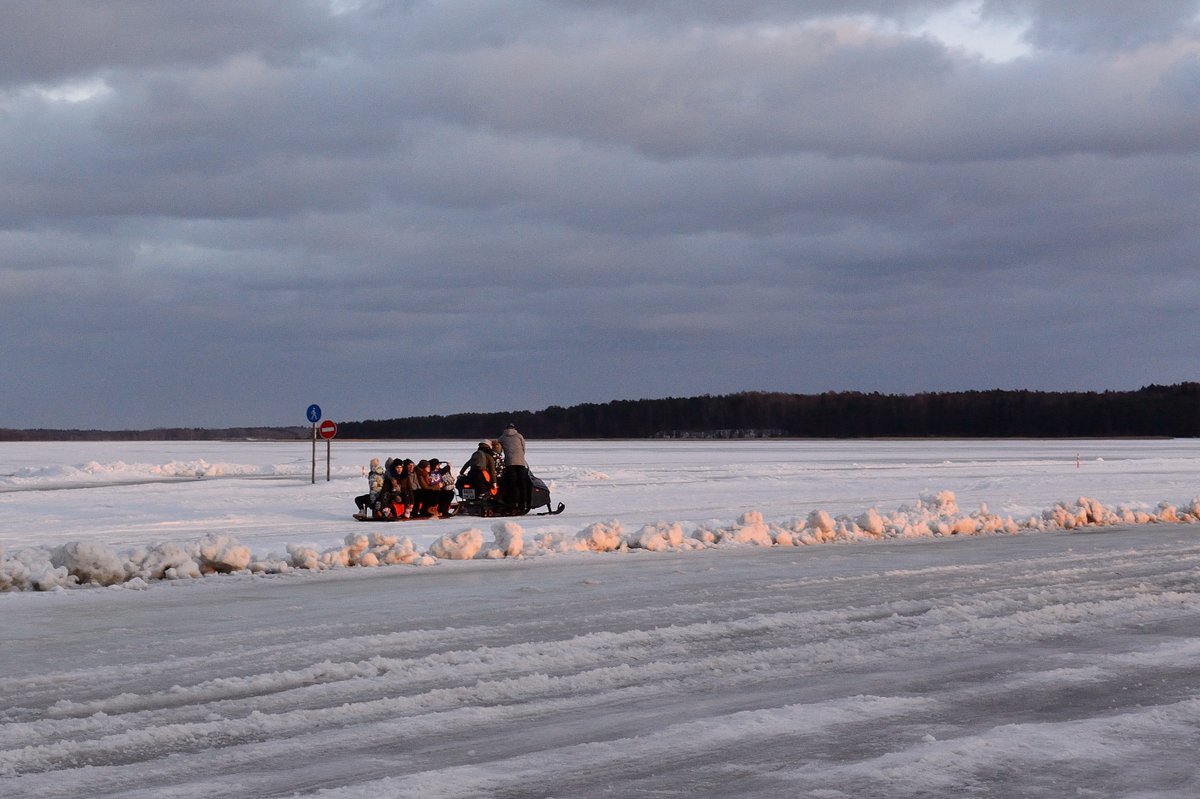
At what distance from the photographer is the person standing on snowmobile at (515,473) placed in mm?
24422

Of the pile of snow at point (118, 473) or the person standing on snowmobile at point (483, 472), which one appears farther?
the pile of snow at point (118, 473)

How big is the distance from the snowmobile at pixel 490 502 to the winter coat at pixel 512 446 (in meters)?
0.68

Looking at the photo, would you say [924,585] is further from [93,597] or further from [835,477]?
[835,477]

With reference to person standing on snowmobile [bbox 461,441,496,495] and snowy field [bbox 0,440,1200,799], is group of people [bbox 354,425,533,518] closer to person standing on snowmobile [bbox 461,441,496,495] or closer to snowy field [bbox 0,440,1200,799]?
person standing on snowmobile [bbox 461,441,496,495]

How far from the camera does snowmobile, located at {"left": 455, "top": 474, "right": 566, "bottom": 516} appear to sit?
989 inches

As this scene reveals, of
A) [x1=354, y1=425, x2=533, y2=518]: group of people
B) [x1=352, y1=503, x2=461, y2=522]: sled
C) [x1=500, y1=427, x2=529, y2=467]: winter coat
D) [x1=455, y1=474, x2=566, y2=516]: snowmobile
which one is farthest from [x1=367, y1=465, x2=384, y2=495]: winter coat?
[x1=500, y1=427, x2=529, y2=467]: winter coat

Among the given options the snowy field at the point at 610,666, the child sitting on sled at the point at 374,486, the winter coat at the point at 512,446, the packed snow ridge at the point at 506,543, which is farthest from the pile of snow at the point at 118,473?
the packed snow ridge at the point at 506,543

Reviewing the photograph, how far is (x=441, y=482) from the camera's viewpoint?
2484cm

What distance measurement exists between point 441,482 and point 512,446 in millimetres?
1636

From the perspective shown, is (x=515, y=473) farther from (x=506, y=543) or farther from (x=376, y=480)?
(x=506, y=543)

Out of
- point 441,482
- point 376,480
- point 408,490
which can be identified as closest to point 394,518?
point 408,490

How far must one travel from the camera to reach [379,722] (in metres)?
6.73

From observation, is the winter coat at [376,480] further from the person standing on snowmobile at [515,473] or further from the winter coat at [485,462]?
the person standing on snowmobile at [515,473]

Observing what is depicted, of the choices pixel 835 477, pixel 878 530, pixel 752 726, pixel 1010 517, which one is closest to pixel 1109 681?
pixel 752 726
